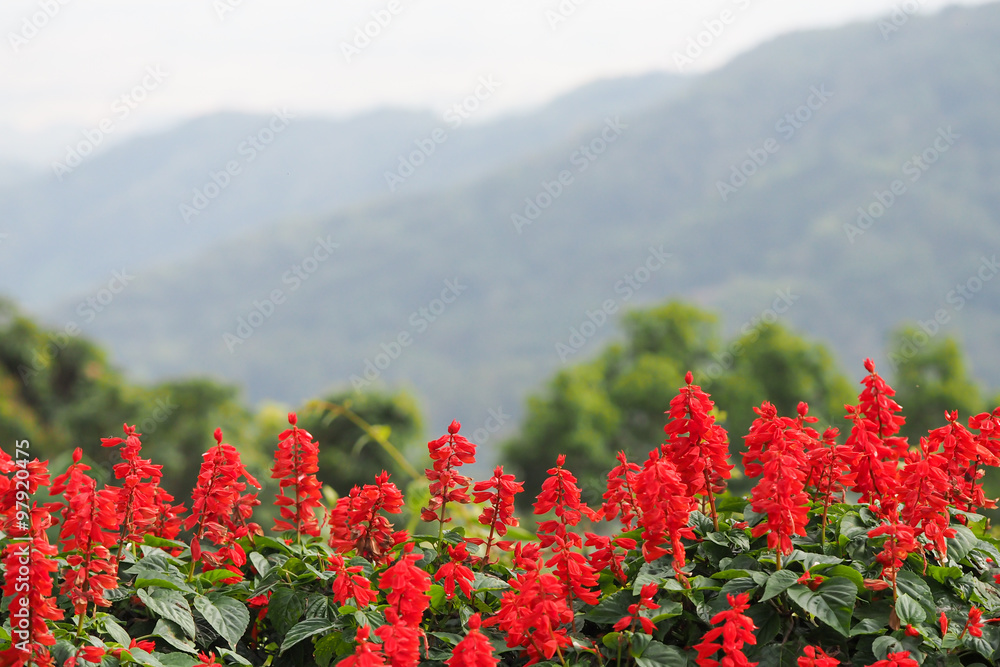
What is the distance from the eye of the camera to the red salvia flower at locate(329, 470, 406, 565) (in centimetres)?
179

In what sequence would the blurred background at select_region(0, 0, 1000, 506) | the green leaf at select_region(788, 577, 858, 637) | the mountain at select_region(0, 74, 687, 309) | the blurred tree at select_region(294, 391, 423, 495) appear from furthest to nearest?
the mountain at select_region(0, 74, 687, 309)
the blurred background at select_region(0, 0, 1000, 506)
the blurred tree at select_region(294, 391, 423, 495)
the green leaf at select_region(788, 577, 858, 637)

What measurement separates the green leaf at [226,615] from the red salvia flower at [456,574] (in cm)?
43

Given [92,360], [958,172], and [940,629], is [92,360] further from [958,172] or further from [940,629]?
[958,172]

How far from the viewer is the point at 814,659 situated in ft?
4.83

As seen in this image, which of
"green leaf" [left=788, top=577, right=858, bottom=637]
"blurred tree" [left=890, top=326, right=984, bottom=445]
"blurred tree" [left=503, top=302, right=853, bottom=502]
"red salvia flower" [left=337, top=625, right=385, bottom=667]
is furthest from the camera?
"blurred tree" [left=890, top=326, right=984, bottom=445]

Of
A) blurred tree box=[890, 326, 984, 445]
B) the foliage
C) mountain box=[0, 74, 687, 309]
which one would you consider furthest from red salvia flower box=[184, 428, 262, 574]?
mountain box=[0, 74, 687, 309]

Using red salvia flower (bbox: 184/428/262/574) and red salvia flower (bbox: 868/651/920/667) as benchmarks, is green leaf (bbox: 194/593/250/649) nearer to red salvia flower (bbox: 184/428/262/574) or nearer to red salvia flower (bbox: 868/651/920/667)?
red salvia flower (bbox: 184/428/262/574)

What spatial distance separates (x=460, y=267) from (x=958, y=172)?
68574 mm

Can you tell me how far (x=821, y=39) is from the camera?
141000 millimetres

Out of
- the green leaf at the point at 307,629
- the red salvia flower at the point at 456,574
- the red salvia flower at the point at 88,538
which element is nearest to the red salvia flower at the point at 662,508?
the red salvia flower at the point at 456,574

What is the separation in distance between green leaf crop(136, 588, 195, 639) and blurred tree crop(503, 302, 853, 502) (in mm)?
16389

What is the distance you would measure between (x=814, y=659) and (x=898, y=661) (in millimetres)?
141

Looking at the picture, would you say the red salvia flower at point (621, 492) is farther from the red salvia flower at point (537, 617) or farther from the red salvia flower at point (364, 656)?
the red salvia flower at point (364, 656)

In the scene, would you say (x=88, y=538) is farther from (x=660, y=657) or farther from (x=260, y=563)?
(x=660, y=657)
